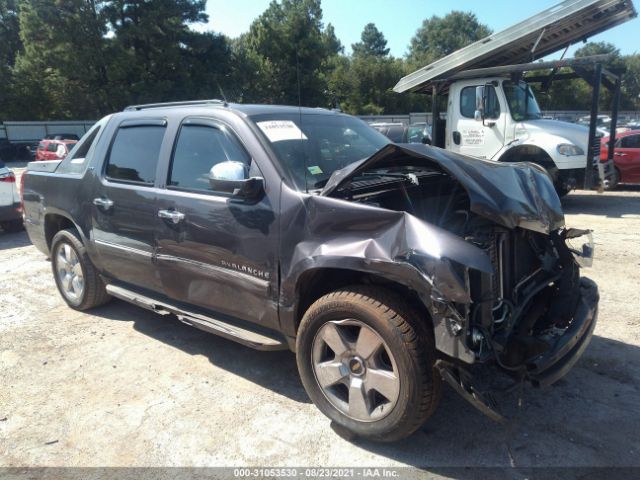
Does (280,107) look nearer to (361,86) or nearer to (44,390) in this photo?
(44,390)

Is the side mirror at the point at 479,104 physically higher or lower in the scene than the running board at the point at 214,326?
higher

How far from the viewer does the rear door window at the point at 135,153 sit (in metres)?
3.95

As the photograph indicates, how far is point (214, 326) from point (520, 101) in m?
8.14

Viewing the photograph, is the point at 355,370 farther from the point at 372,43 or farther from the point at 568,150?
the point at 372,43

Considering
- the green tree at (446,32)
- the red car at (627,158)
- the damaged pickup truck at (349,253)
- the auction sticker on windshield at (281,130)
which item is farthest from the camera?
the green tree at (446,32)

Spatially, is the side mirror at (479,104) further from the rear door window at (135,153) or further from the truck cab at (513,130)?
the rear door window at (135,153)

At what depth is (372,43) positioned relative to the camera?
94.0 m

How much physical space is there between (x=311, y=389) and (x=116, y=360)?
6.12ft

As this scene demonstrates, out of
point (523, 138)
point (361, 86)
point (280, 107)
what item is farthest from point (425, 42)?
point (280, 107)

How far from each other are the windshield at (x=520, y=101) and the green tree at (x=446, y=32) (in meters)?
83.7

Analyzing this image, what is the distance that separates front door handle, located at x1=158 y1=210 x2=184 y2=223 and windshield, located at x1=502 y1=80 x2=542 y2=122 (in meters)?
7.57

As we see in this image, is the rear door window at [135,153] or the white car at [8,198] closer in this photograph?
the rear door window at [135,153]

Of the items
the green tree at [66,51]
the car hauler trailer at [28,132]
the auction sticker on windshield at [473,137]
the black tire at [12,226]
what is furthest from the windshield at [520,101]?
the green tree at [66,51]

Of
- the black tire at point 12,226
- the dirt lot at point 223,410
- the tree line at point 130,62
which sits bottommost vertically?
the dirt lot at point 223,410
